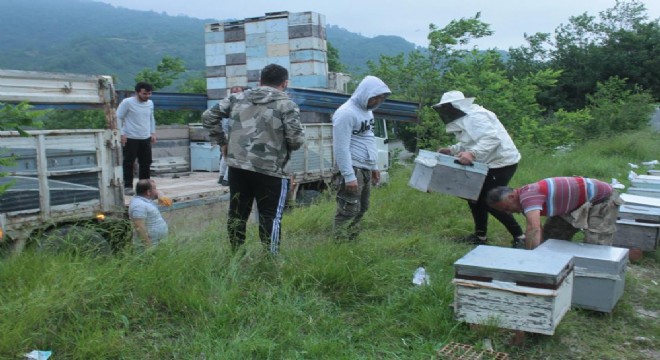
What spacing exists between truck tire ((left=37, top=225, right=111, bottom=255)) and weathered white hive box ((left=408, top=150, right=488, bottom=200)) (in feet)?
10.3

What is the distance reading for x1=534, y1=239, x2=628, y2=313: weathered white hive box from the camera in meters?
4.04

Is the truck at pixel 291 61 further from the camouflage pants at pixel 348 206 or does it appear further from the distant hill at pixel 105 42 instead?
the distant hill at pixel 105 42

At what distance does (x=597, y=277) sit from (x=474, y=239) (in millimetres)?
1961

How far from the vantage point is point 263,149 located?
448 centimetres

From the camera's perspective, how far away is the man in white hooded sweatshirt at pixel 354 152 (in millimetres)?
5156

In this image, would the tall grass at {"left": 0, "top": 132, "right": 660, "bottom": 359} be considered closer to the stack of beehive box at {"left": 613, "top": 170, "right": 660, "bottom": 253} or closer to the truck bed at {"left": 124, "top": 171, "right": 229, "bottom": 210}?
the stack of beehive box at {"left": 613, "top": 170, "right": 660, "bottom": 253}

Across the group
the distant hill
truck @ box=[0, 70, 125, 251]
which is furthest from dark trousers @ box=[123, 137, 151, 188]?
the distant hill

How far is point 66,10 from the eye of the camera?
128625 millimetres

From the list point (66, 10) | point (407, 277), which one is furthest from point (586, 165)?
point (66, 10)

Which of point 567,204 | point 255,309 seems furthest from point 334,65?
point 255,309

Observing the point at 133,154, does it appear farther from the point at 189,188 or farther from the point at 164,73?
the point at 164,73

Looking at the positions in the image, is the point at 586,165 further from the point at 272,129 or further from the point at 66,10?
the point at 66,10

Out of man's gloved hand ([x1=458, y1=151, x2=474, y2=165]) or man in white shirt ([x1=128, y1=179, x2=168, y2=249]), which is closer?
man's gloved hand ([x1=458, y1=151, x2=474, y2=165])

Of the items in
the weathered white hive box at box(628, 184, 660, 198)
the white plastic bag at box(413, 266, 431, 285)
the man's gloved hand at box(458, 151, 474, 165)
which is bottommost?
the white plastic bag at box(413, 266, 431, 285)
